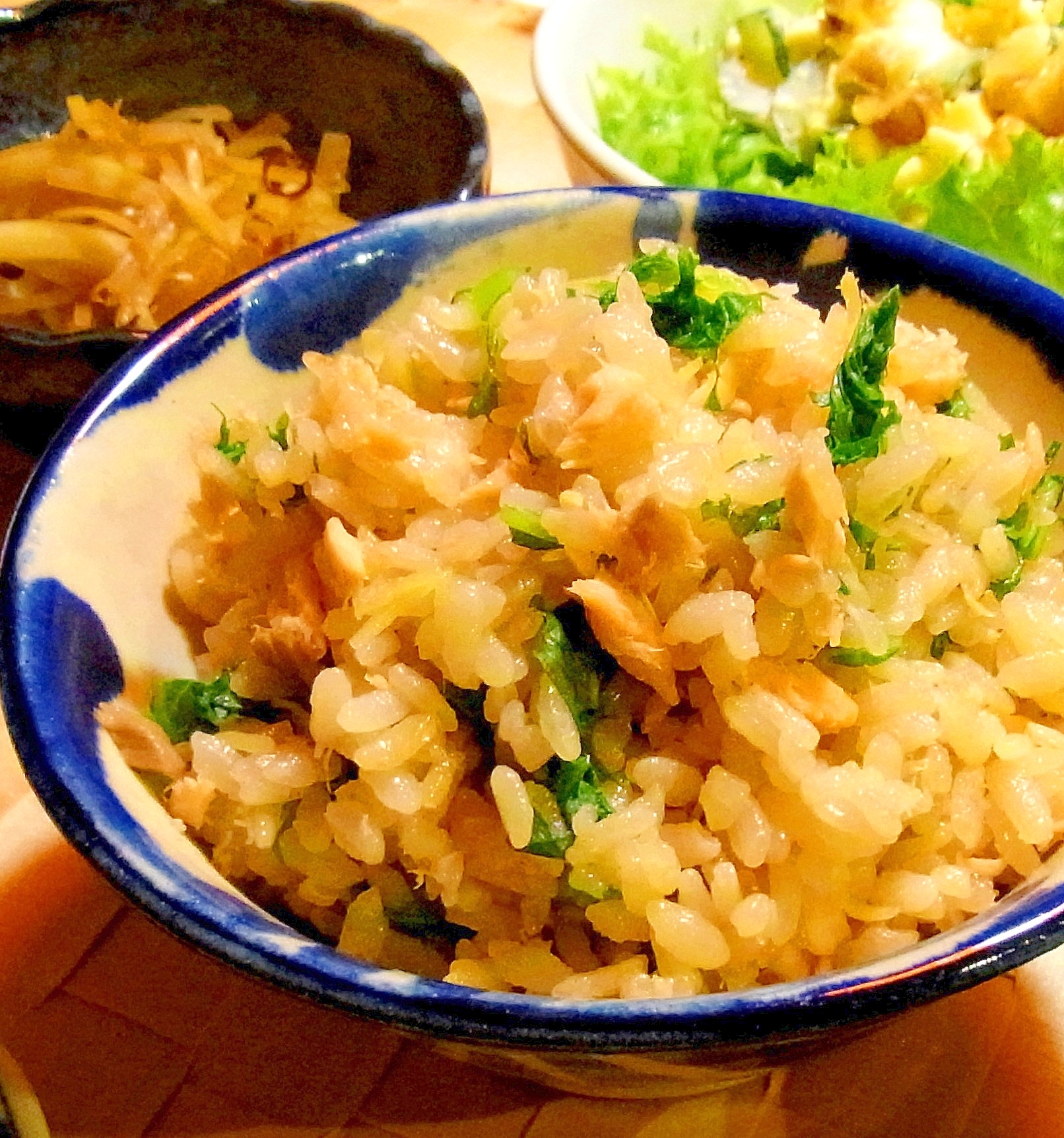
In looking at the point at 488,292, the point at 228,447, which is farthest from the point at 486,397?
the point at 228,447

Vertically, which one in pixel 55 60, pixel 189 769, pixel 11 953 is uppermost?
pixel 189 769

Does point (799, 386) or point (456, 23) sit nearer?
point (799, 386)

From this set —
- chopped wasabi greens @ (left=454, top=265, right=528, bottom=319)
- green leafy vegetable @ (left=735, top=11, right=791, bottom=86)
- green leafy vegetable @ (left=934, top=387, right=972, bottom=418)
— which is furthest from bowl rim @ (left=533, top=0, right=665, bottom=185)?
green leafy vegetable @ (left=934, top=387, right=972, bottom=418)

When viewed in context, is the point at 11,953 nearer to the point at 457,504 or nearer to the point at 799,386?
the point at 457,504

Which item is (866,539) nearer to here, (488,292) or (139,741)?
(488,292)

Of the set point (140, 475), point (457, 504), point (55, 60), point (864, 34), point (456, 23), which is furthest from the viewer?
point (456, 23)

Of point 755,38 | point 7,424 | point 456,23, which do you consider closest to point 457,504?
point 7,424
